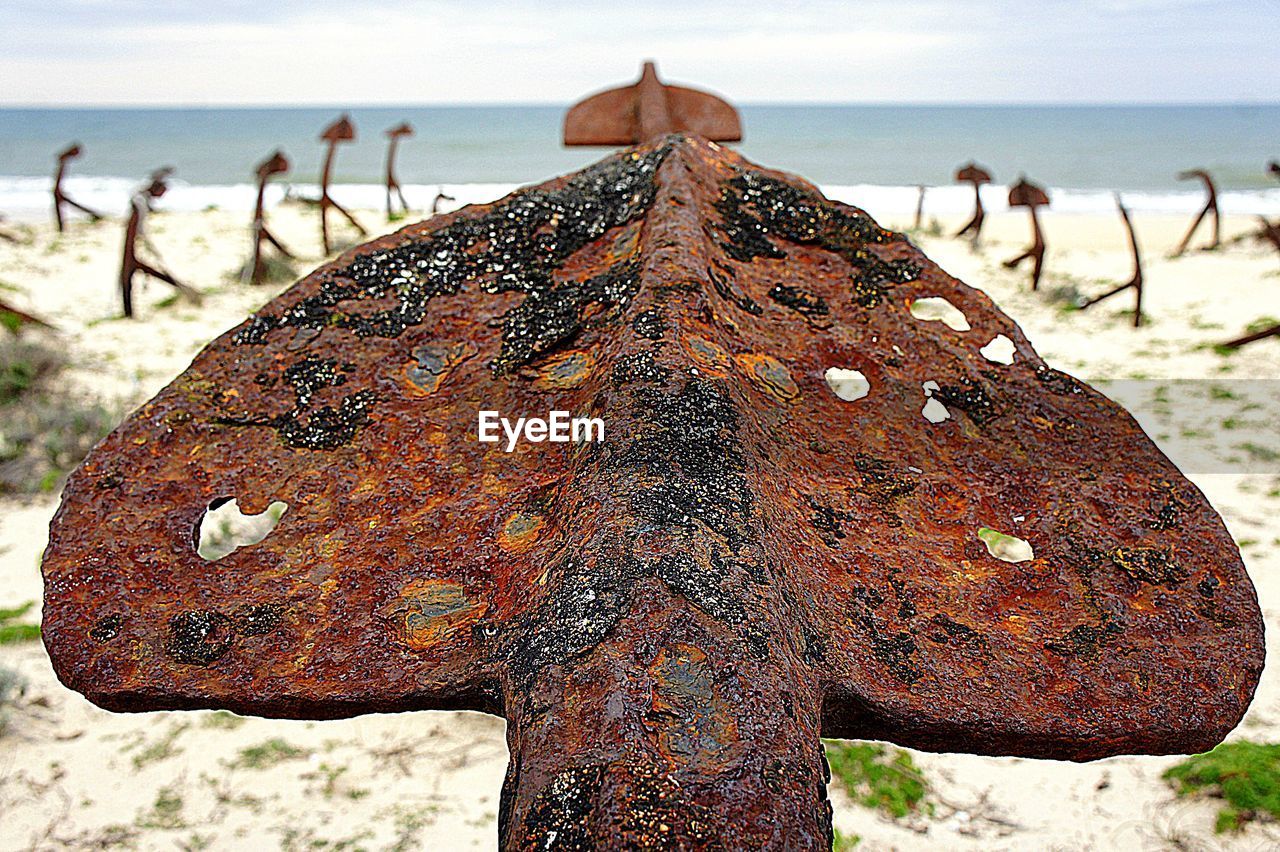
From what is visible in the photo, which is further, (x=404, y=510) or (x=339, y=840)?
(x=339, y=840)

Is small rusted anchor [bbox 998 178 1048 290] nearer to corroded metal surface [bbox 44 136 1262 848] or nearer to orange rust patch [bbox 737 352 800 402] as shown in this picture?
corroded metal surface [bbox 44 136 1262 848]

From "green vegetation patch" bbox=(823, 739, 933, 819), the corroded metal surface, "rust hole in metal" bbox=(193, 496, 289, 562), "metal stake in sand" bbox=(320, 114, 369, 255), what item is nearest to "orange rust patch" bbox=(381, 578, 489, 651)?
the corroded metal surface

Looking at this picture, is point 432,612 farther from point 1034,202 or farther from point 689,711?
point 1034,202

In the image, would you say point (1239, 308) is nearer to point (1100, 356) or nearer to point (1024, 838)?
point (1100, 356)

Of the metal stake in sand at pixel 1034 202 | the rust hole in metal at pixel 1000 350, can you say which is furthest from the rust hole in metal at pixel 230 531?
the metal stake in sand at pixel 1034 202

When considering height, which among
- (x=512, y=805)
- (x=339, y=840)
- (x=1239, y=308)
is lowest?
(x=339, y=840)

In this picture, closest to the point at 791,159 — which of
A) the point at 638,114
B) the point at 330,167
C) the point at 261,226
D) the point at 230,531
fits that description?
the point at 330,167

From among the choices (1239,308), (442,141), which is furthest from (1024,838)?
(442,141)
